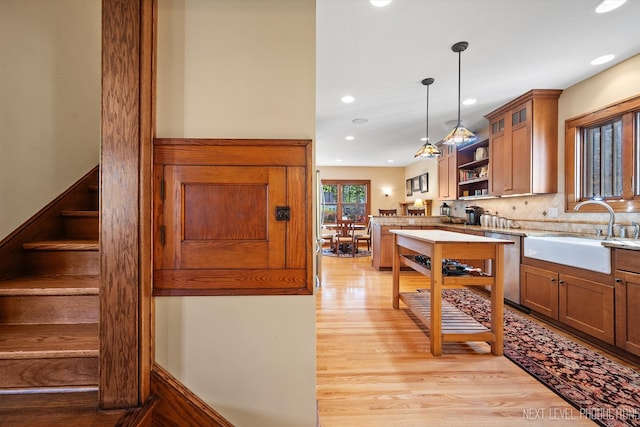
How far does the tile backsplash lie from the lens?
104 inches

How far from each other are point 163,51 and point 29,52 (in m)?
1.45

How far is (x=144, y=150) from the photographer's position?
0.98 meters

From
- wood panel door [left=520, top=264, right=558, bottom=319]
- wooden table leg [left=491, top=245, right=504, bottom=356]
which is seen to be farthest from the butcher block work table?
wood panel door [left=520, top=264, right=558, bottom=319]

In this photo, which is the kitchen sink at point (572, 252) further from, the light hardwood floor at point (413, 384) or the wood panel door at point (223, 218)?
the wood panel door at point (223, 218)

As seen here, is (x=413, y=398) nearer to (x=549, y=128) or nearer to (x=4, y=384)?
(x=4, y=384)

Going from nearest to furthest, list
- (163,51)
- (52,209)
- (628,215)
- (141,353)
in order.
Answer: (141,353) < (163,51) < (52,209) < (628,215)

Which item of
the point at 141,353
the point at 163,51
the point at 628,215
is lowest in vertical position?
the point at 141,353

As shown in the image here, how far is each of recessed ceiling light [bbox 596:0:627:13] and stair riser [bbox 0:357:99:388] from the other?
3.50 metres

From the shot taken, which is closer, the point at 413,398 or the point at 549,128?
the point at 413,398

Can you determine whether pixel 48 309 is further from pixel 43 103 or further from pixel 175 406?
pixel 43 103

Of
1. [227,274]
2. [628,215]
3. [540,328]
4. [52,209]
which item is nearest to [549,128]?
[628,215]

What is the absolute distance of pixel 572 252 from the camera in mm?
2262

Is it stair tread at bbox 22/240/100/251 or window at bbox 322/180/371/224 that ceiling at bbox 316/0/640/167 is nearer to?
stair tread at bbox 22/240/100/251

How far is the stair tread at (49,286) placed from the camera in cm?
119
